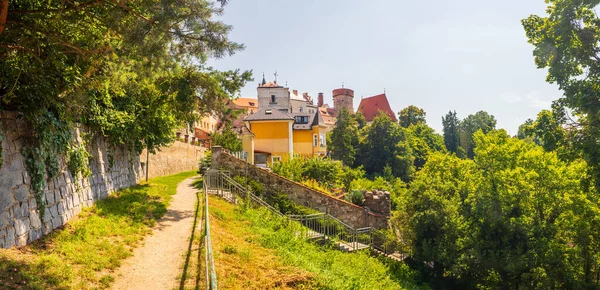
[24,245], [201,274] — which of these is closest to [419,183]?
[201,274]

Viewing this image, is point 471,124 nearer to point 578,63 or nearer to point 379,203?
point 379,203

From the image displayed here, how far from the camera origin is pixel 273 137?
3638cm

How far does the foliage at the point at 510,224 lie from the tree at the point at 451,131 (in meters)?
66.6

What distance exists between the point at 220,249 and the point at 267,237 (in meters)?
2.42

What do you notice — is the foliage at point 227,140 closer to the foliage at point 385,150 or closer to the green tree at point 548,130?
the green tree at point 548,130

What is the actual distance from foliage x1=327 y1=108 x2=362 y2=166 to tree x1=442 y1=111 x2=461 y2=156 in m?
38.1

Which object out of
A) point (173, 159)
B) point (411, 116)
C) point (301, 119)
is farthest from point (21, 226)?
point (411, 116)

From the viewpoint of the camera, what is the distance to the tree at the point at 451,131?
8025 centimetres

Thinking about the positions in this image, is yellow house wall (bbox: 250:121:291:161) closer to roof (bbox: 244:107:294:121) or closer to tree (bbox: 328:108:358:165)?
roof (bbox: 244:107:294:121)

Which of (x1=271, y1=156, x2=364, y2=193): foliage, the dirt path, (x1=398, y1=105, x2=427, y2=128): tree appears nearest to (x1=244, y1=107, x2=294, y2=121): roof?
(x1=271, y1=156, x2=364, y2=193): foliage

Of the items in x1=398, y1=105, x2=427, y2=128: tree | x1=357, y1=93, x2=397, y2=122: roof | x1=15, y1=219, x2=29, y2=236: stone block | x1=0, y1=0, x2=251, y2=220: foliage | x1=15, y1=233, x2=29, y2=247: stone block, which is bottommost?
x1=15, y1=233, x2=29, y2=247: stone block

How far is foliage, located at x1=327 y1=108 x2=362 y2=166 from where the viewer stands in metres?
49.4

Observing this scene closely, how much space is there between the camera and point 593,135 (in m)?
10.0

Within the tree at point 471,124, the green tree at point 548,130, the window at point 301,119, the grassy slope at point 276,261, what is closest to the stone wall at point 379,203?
the grassy slope at point 276,261
